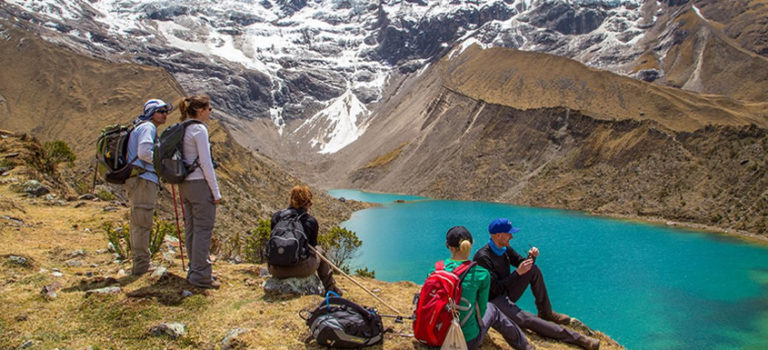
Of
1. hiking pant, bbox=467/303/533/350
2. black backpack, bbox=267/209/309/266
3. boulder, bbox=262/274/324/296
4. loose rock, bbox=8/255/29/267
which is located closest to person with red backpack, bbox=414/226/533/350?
hiking pant, bbox=467/303/533/350

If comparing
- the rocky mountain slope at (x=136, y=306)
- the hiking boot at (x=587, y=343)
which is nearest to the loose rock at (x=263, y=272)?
the rocky mountain slope at (x=136, y=306)

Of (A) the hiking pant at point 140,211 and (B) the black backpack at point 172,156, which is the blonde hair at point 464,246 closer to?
(B) the black backpack at point 172,156

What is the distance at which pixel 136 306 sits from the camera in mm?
5789

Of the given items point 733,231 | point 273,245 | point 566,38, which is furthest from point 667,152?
point 566,38

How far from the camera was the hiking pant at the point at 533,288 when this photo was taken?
6.81 metres

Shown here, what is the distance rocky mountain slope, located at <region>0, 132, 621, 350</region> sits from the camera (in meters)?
5.16

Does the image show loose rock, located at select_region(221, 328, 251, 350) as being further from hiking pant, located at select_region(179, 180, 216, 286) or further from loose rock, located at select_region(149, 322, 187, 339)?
hiking pant, located at select_region(179, 180, 216, 286)

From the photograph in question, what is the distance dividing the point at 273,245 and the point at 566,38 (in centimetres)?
20236

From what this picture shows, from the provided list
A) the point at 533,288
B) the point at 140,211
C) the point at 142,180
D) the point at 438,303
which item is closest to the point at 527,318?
the point at 533,288

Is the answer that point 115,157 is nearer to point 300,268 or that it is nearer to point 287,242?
point 287,242

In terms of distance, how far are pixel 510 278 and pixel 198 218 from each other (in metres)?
4.43

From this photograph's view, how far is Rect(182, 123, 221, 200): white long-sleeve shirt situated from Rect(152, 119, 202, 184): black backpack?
2.2 inches

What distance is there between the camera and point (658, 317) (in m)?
17.2

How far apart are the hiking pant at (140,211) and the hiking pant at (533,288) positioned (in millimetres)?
5281
